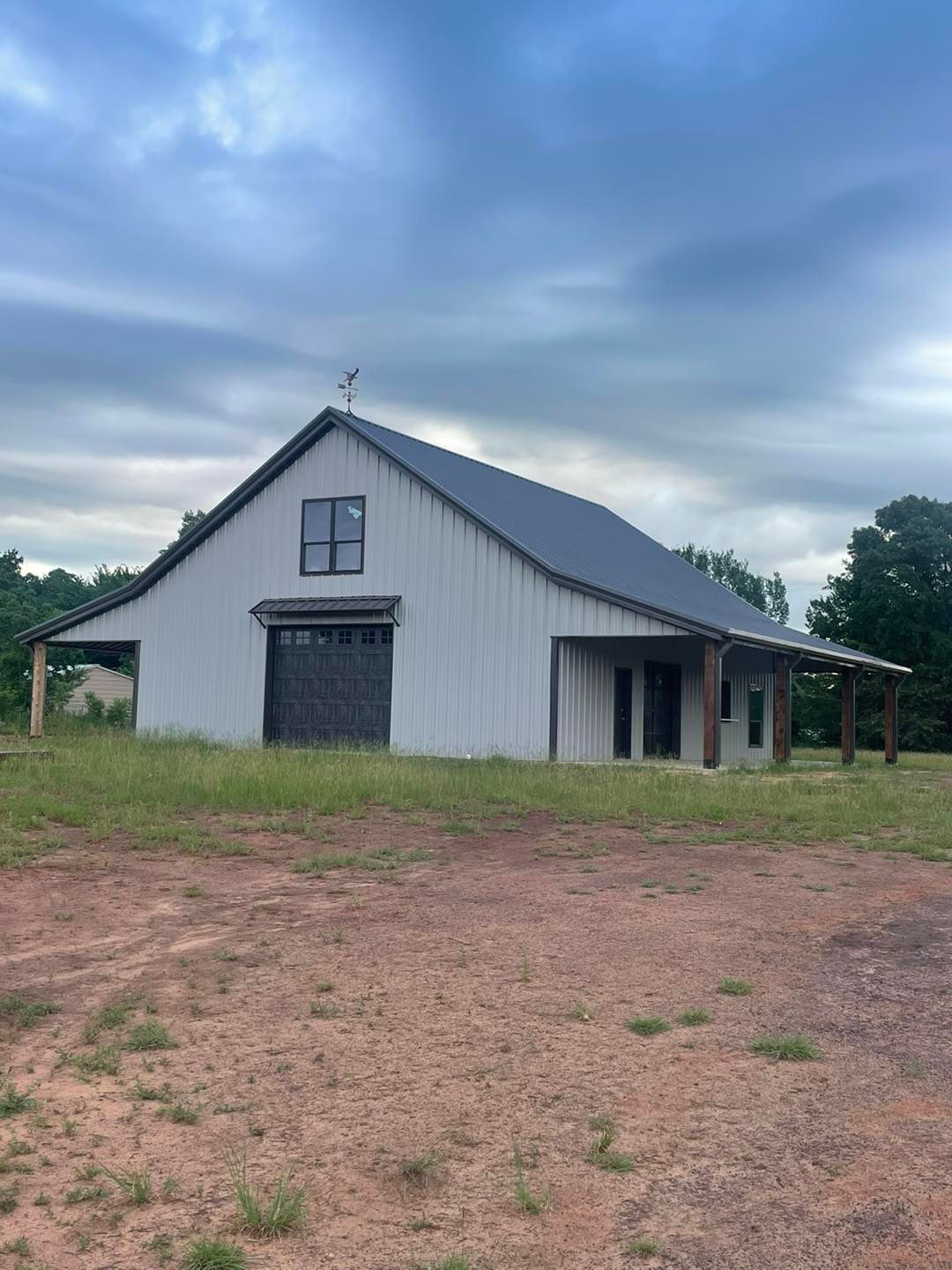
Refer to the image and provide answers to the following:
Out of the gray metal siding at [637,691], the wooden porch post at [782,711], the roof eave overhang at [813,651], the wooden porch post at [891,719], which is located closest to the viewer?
the roof eave overhang at [813,651]

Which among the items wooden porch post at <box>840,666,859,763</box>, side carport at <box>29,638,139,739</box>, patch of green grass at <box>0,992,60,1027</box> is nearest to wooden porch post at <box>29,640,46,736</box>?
side carport at <box>29,638,139,739</box>

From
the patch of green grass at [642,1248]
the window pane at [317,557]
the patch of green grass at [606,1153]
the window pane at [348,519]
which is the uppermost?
the window pane at [348,519]

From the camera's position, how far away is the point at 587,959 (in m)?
A: 6.69

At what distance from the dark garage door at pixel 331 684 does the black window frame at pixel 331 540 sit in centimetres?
117

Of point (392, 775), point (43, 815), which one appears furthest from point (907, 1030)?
point (392, 775)

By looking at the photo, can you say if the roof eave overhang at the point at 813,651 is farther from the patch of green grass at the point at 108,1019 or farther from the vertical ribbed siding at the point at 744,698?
the patch of green grass at the point at 108,1019

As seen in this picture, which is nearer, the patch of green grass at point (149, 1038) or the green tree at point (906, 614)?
the patch of green grass at point (149, 1038)

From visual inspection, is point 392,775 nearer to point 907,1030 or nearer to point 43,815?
point 43,815

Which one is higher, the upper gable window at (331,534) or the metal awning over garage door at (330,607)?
→ the upper gable window at (331,534)

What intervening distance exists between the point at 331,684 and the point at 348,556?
2703 millimetres

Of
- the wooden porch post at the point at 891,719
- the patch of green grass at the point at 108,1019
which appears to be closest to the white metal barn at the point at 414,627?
the wooden porch post at the point at 891,719

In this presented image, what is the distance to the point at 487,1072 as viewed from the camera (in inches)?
194

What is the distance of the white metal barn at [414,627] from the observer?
2125 centimetres

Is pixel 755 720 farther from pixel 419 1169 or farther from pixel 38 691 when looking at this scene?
pixel 419 1169
